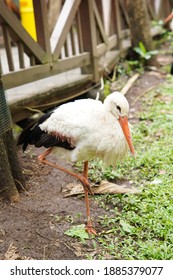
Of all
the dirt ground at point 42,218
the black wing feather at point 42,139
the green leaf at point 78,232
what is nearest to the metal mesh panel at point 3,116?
the black wing feather at point 42,139

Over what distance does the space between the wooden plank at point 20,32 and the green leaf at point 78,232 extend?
211 cm

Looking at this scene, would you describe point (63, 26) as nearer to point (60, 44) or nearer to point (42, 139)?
point (60, 44)

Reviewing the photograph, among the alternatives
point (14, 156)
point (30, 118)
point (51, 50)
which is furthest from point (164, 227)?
point (51, 50)

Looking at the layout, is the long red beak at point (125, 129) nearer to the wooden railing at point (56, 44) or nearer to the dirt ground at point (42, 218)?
the dirt ground at point (42, 218)

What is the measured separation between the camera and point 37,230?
11.4 ft

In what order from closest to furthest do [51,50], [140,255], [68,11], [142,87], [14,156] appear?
[140,255] → [14,156] → [51,50] → [68,11] → [142,87]

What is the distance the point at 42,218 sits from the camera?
12.0ft

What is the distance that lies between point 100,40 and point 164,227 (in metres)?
A: 4.45

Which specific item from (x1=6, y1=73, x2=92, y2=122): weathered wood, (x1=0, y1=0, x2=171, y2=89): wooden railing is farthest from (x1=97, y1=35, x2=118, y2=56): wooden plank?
(x1=6, y1=73, x2=92, y2=122): weathered wood

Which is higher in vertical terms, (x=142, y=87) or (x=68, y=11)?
(x=68, y=11)

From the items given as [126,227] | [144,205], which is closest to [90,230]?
[126,227]

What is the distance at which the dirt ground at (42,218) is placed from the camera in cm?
325

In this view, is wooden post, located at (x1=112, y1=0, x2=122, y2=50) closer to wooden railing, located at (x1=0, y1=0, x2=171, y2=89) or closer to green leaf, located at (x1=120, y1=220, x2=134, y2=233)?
wooden railing, located at (x1=0, y1=0, x2=171, y2=89)

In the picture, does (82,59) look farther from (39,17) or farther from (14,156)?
(14,156)
